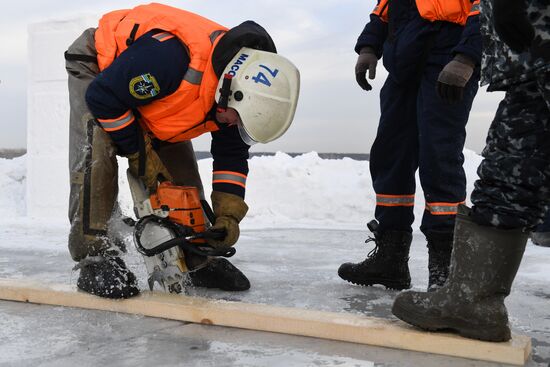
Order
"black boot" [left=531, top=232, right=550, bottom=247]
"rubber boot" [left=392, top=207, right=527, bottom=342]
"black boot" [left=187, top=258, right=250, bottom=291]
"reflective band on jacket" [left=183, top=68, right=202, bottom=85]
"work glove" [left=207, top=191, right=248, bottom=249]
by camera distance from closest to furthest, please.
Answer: "rubber boot" [left=392, top=207, right=527, bottom=342]
"reflective band on jacket" [left=183, top=68, right=202, bottom=85]
"work glove" [left=207, top=191, right=248, bottom=249]
"black boot" [left=187, top=258, right=250, bottom=291]
"black boot" [left=531, top=232, right=550, bottom=247]

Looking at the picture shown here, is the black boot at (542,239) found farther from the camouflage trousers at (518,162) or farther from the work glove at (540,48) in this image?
the work glove at (540,48)

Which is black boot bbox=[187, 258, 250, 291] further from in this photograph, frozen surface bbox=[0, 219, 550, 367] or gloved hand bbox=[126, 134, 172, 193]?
gloved hand bbox=[126, 134, 172, 193]

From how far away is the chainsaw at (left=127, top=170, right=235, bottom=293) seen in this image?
8.76 ft

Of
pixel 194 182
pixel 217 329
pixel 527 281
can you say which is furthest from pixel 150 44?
pixel 527 281

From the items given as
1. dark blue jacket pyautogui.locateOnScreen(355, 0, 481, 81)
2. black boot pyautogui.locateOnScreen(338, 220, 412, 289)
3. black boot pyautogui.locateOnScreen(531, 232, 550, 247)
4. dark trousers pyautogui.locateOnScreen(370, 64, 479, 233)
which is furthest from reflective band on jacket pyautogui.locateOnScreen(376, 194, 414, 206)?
black boot pyautogui.locateOnScreen(531, 232, 550, 247)

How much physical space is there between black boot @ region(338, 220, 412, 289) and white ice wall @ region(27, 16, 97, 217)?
444 centimetres

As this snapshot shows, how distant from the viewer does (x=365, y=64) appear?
10.6ft

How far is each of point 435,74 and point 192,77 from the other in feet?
3.65

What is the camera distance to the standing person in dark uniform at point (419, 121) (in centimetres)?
269

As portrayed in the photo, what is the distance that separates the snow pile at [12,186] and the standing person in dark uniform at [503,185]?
608 centimetres

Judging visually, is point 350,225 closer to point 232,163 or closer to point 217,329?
point 232,163

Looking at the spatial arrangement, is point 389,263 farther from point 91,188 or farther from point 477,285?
point 91,188

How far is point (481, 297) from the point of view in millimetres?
2035

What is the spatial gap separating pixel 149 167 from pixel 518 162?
1663 millimetres
